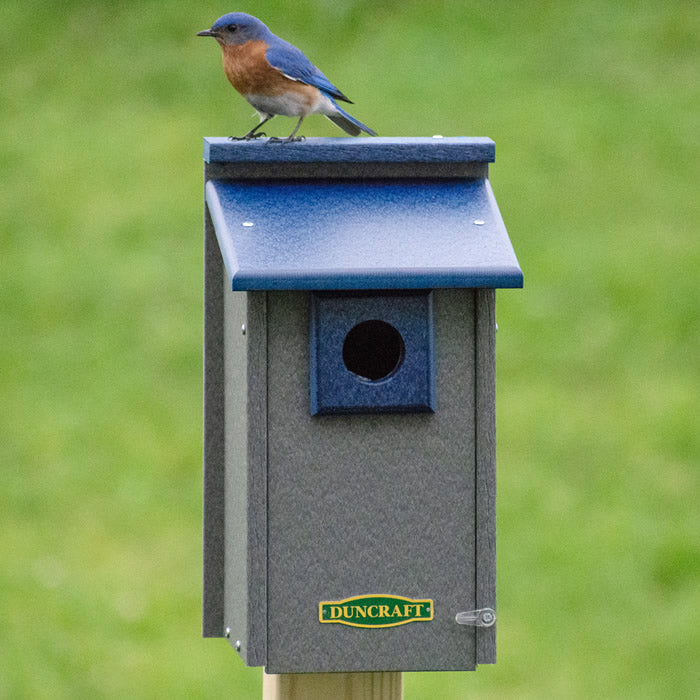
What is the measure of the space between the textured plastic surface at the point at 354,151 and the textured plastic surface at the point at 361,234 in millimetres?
50

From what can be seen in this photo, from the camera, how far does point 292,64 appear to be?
10.3ft

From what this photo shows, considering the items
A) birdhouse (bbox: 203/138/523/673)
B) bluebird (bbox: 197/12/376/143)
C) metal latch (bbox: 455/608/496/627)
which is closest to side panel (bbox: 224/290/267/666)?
birdhouse (bbox: 203/138/523/673)

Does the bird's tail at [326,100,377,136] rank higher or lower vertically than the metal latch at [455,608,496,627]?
higher

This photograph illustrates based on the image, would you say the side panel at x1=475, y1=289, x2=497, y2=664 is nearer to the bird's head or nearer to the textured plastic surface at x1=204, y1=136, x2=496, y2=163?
the textured plastic surface at x1=204, y1=136, x2=496, y2=163

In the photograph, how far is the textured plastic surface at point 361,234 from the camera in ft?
8.48

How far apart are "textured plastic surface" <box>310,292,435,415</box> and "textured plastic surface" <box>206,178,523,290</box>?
92 mm

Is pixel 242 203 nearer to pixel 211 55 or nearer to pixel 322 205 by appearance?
pixel 322 205

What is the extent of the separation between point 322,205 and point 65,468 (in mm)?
4252

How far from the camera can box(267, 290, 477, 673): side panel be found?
2.68 metres

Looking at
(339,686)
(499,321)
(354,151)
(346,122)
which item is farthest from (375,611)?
(499,321)

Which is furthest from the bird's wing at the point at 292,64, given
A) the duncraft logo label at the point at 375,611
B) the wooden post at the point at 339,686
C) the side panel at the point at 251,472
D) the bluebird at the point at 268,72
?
the wooden post at the point at 339,686

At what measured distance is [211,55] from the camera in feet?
30.5

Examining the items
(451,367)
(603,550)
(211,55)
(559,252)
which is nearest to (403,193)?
(451,367)

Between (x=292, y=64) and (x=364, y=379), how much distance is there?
0.81m
